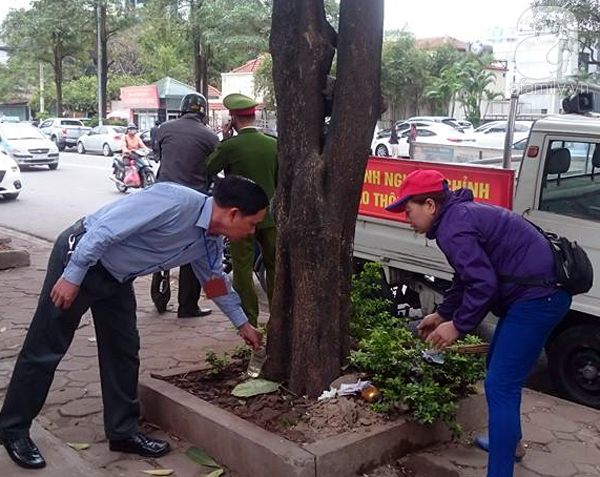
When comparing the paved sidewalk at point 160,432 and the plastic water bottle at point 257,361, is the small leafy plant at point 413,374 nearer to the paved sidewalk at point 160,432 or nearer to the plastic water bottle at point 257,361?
the paved sidewalk at point 160,432

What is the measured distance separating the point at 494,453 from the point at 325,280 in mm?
1172

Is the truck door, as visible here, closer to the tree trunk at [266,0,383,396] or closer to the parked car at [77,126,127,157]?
the tree trunk at [266,0,383,396]

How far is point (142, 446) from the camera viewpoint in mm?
3658

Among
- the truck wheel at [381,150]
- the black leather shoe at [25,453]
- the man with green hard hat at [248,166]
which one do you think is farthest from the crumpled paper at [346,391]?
the truck wheel at [381,150]

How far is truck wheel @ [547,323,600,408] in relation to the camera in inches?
187

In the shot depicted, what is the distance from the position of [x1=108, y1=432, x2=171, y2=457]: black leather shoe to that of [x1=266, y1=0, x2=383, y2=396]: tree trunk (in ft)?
2.41

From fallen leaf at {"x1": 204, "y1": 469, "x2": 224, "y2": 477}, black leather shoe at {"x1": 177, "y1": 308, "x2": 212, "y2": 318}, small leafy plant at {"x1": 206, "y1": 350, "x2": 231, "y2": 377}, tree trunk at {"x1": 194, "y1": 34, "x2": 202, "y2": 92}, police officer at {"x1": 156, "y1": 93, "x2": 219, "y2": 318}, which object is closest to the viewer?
fallen leaf at {"x1": 204, "y1": 469, "x2": 224, "y2": 477}

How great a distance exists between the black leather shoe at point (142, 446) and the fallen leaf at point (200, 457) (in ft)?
0.41

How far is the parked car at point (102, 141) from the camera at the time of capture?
30328 millimetres

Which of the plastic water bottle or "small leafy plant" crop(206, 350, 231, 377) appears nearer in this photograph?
the plastic water bottle

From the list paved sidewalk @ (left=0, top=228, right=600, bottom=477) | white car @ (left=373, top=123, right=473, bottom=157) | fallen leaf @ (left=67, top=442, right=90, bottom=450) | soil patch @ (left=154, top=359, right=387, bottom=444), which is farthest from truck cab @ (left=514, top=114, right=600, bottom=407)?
white car @ (left=373, top=123, right=473, bottom=157)

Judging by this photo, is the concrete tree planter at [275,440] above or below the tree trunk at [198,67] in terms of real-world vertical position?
below

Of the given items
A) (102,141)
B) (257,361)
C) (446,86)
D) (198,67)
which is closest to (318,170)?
(257,361)

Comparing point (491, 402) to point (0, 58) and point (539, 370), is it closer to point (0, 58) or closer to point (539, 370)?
point (539, 370)
